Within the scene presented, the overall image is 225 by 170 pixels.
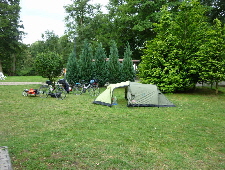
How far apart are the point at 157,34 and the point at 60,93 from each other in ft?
41.2

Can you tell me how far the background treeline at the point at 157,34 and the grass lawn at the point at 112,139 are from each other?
649cm

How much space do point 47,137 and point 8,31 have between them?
35281mm

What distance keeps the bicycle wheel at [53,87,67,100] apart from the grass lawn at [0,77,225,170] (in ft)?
10.8

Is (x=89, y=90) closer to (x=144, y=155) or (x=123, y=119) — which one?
(x=123, y=119)

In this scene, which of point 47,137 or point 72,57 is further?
point 72,57

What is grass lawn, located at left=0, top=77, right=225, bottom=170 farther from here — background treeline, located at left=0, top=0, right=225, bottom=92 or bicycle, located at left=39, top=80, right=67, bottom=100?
background treeline, located at left=0, top=0, right=225, bottom=92

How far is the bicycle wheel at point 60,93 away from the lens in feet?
40.3

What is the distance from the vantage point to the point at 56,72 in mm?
15945

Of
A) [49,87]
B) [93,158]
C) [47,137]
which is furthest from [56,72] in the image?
[93,158]

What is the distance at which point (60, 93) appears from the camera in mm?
12352

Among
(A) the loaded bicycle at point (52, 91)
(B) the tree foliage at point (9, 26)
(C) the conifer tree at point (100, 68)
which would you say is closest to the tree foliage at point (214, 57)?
(C) the conifer tree at point (100, 68)

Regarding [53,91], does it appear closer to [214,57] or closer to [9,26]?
[214,57]

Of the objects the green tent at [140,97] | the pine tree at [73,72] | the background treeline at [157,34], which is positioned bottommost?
the green tent at [140,97]

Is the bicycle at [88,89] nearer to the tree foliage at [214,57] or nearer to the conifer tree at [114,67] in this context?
the conifer tree at [114,67]
